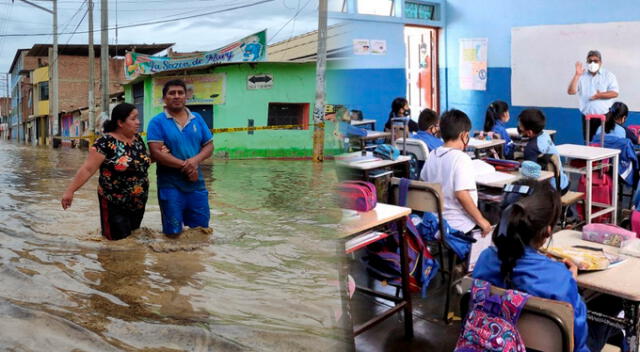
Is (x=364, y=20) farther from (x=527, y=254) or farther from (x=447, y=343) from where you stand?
(x=527, y=254)

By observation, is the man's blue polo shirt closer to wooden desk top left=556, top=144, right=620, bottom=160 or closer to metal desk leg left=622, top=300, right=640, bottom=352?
metal desk leg left=622, top=300, right=640, bottom=352

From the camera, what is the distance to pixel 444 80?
1110cm

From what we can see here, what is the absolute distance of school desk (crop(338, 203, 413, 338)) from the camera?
2.39m

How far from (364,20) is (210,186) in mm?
3579

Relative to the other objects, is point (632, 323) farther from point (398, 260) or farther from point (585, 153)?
point (585, 153)

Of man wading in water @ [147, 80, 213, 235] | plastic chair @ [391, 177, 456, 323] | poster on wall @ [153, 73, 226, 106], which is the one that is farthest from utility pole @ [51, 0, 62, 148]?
plastic chair @ [391, 177, 456, 323]

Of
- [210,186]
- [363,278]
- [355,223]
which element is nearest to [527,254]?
[355,223]

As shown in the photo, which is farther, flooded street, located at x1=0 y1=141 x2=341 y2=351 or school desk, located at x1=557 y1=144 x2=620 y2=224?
school desk, located at x1=557 y1=144 x2=620 y2=224

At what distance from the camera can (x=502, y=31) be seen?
10117 millimetres

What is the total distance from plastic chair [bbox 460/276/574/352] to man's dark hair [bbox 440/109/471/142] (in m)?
1.78

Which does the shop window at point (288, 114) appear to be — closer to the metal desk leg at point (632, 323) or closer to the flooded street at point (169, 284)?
the flooded street at point (169, 284)

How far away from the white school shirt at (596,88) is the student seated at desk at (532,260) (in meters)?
5.96

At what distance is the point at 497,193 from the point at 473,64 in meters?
6.86

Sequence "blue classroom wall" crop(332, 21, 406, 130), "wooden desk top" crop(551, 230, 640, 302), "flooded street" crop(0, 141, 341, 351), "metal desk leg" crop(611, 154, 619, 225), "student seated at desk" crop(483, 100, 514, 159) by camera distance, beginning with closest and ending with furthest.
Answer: "wooden desk top" crop(551, 230, 640, 302)
"flooded street" crop(0, 141, 341, 351)
"metal desk leg" crop(611, 154, 619, 225)
"student seated at desk" crop(483, 100, 514, 159)
"blue classroom wall" crop(332, 21, 406, 130)
